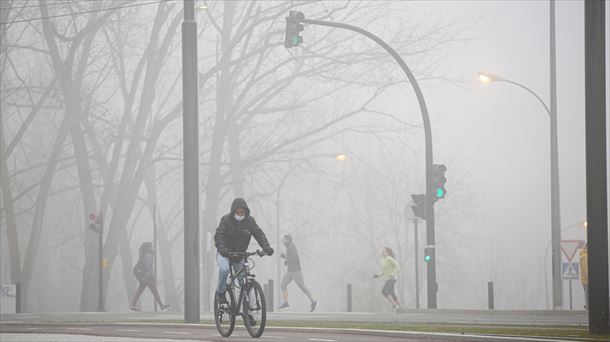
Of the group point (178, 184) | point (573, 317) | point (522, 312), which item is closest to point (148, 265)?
point (522, 312)

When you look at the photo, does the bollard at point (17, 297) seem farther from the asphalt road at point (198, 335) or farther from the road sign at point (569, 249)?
the asphalt road at point (198, 335)

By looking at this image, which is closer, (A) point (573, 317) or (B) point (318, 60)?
(A) point (573, 317)

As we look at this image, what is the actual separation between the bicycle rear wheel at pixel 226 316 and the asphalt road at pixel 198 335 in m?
0.12

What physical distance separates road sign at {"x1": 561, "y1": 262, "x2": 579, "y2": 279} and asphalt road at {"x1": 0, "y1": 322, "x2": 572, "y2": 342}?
53.8ft

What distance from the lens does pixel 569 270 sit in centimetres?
3353

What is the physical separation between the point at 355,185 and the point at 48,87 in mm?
13714

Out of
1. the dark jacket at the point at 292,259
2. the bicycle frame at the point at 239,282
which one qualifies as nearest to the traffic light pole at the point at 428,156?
the dark jacket at the point at 292,259

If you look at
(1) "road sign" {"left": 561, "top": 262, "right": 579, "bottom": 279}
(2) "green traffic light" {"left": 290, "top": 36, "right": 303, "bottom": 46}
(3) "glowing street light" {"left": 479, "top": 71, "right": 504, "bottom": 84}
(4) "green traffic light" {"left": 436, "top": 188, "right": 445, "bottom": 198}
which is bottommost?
(1) "road sign" {"left": 561, "top": 262, "right": 579, "bottom": 279}

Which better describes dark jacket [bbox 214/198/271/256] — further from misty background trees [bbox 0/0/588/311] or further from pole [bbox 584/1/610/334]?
misty background trees [bbox 0/0/588/311]

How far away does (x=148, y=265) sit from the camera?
32.6m

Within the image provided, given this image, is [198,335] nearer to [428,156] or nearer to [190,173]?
[190,173]

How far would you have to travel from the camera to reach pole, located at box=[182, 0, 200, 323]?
65.3 feet

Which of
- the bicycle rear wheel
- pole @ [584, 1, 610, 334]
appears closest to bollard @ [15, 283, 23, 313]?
the bicycle rear wheel

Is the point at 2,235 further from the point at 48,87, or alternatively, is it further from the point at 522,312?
the point at 522,312
